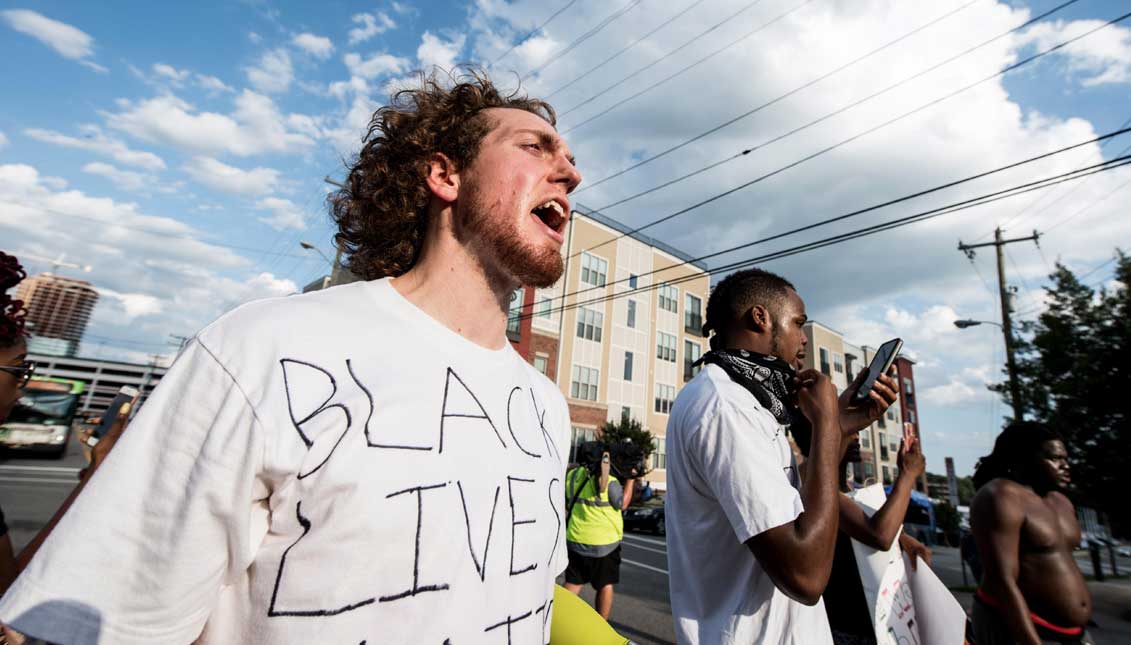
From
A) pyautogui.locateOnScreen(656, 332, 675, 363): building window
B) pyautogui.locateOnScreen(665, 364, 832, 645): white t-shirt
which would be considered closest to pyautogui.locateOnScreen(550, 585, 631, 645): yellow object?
pyautogui.locateOnScreen(665, 364, 832, 645): white t-shirt

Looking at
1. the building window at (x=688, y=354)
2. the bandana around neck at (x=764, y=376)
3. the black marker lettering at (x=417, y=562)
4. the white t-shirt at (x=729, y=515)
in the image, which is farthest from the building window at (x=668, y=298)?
the black marker lettering at (x=417, y=562)

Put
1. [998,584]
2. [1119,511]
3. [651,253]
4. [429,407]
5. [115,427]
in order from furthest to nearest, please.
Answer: [651,253]
[1119,511]
[998,584]
[115,427]
[429,407]

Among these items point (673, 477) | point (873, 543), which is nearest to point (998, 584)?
point (873, 543)

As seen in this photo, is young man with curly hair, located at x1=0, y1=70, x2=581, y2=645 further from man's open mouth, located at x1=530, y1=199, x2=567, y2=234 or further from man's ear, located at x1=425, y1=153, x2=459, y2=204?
man's open mouth, located at x1=530, y1=199, x2=567, y2=234

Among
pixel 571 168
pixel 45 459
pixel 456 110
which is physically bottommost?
pixel 45 459

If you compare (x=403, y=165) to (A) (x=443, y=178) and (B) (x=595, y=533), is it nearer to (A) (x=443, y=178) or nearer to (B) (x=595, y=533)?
(A) (x=443, y=178)

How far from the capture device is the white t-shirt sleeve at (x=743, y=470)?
5.85 ft

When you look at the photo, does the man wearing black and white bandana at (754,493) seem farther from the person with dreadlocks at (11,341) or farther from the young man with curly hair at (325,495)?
the person with dreadlocks at (11,341)

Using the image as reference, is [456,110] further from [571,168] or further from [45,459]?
[45,459]

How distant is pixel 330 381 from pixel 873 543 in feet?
9.06

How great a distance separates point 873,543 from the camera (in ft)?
8.74

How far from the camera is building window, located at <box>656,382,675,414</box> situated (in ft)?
115

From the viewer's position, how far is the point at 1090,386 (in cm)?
1378

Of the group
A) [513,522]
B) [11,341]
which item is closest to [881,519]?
[513,522]
